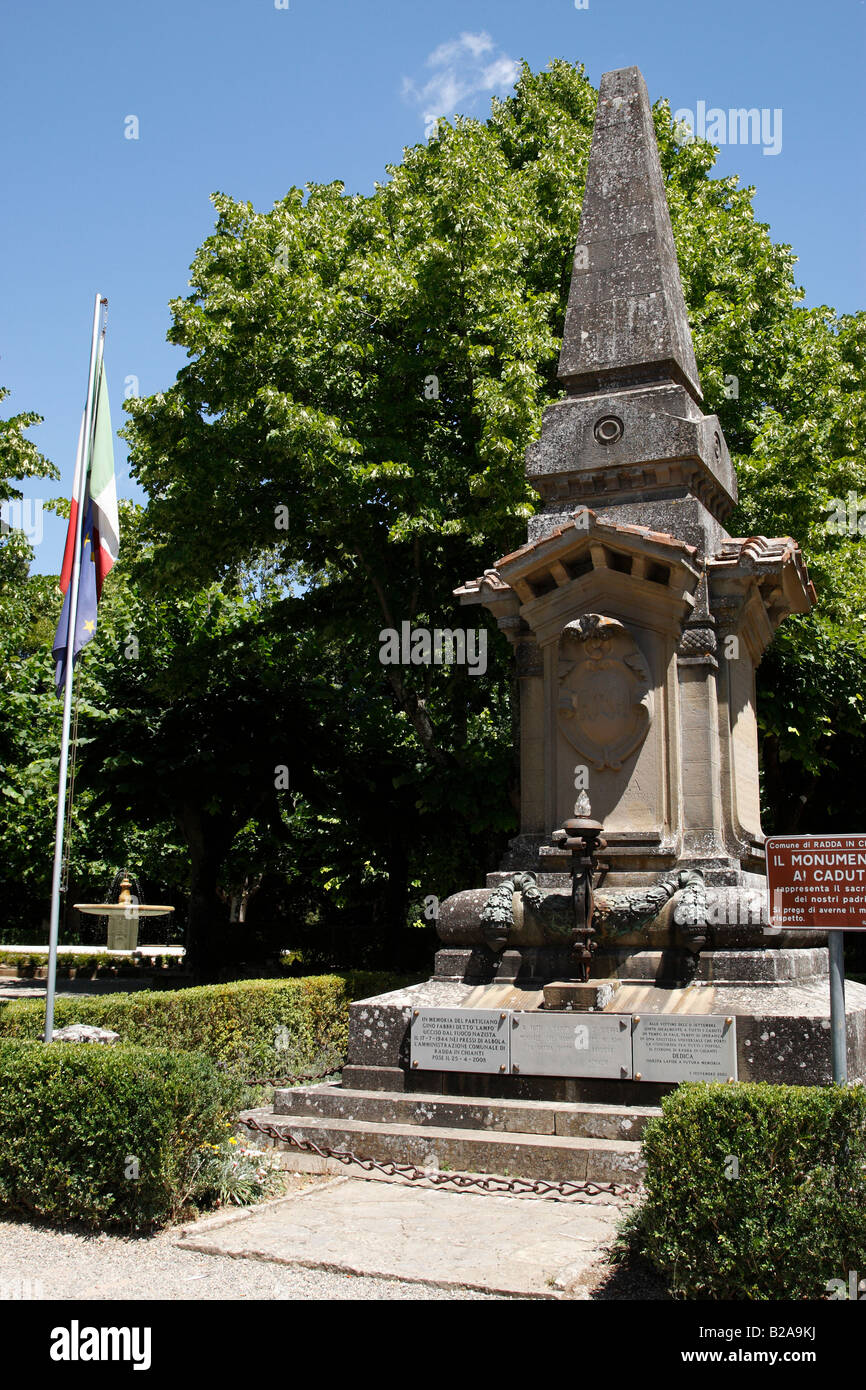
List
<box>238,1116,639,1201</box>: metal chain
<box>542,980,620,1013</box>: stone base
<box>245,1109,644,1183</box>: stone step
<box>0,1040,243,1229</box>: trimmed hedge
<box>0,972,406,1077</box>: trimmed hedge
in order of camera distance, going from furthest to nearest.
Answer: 1. <box>0,972,406,1077</box>: trimmed hedge
2. <box>542,980,620,1013</box>: stone base
3. <box>245,1109,644,1183</box>: stone step
4. <box>238,1116,639,1201</box>: metal chain
5. <box>0,1040,243,1229</box>: trimmed hedge

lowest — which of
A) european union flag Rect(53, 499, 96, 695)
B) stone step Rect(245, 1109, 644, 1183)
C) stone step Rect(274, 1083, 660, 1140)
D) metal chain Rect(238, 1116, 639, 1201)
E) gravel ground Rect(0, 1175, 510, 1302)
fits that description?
gravel ground Rect(0, 1175, 510, 1302)

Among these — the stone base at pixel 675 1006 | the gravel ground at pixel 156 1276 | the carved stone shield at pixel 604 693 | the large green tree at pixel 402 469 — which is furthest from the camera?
the large green tree at pixel 402 469

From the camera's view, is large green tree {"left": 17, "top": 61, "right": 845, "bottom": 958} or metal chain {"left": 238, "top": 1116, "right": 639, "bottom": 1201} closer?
metal chain {"left": 238, "top": 1116, "right": 639, "bottom": 1201}

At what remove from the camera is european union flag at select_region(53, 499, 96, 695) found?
1171cm

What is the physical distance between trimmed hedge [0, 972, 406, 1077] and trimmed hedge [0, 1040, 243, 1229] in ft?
13.3

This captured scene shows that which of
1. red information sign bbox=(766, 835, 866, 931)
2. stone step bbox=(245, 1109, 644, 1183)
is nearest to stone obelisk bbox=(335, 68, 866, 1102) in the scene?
stone step bbox=(245, 1109, 644, 1183)

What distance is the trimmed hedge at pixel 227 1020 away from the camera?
12641 millimetres

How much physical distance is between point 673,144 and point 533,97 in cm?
342

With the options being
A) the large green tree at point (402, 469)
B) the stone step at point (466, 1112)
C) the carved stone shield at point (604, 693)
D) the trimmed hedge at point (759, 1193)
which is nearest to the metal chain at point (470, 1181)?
the stone step at point (466, 1112)

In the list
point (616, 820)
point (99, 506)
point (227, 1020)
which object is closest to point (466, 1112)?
point (616, 820)

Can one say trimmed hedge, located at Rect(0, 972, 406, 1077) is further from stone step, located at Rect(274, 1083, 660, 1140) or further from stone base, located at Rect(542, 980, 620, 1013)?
stone base, located at Rect(542, 980, 620, 1013)

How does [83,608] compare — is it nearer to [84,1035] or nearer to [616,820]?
[84,1035]

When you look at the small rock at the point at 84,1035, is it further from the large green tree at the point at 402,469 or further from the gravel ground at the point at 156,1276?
the large green tree at the point at 402,469

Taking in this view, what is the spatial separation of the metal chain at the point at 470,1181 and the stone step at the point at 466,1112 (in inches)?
17.2
